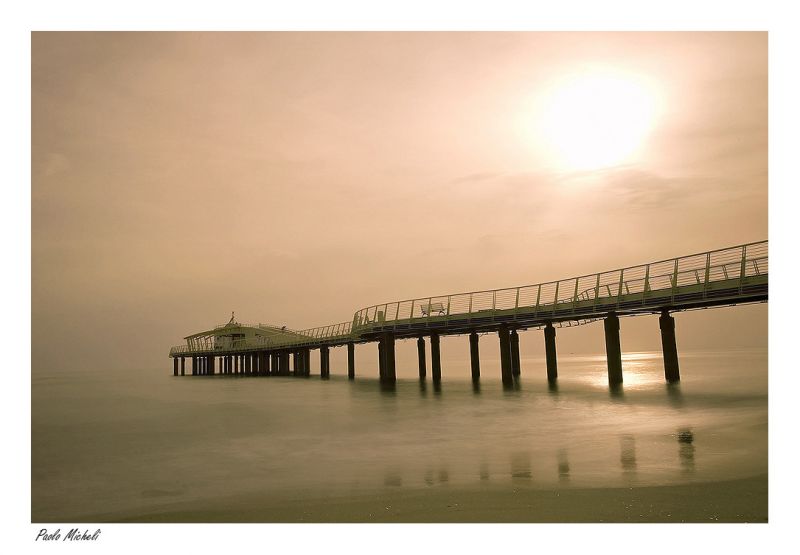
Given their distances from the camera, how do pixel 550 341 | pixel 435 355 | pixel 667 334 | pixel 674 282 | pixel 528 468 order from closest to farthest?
1. pixel 528 468
2. pixel 674 282
3. pixel 667 334
4. pixel 550 341
5. pixel 435 355

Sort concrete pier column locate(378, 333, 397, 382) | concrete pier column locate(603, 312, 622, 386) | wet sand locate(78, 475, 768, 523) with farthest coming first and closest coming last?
concrete pier column locate(378, 333, 397, 382) → concrete pier column locate(603, 312, 622, 386) → wet sand locate(78, 475, 768, 523)

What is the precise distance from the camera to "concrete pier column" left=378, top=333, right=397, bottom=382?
37709mm

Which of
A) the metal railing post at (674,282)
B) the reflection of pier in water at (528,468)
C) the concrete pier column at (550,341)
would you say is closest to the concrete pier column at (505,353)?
the concrete pier column at (550,341)

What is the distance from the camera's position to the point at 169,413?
91.0 feet

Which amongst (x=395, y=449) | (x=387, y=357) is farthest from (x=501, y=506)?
(x=387, y=357)

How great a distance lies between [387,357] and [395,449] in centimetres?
2390

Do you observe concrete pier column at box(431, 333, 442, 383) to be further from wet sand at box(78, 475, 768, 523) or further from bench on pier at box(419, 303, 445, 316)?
wet sand at box(78, 475, 768, 523)

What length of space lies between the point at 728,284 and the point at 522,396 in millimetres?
10149

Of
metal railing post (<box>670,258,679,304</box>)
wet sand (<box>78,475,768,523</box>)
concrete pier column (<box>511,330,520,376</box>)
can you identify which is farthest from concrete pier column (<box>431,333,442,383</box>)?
wet sand (<box>78,475,768,523</box>)

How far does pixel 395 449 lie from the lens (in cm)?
1441

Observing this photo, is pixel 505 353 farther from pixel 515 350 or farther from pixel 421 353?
pixel 421 353

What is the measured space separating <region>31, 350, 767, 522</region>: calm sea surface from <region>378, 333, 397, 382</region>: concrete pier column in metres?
12.0
